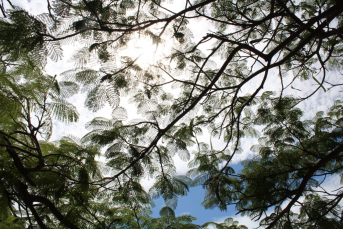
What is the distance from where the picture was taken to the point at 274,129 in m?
3.40

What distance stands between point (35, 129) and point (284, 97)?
3362 mm

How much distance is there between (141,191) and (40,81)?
5.87ft

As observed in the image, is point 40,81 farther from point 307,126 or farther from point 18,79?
point 307,126

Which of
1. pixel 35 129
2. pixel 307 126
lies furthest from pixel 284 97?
pixel 35 129

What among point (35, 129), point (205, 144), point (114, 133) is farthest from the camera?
point (205, 144)

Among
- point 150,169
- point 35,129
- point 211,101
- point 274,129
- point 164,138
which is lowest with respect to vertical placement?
point 150,169

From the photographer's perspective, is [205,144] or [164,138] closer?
[164,138]

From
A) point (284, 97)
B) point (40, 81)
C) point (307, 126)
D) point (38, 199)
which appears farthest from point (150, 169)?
point (307, 126)

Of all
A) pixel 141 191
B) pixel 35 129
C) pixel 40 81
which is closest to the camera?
pixel 35 129

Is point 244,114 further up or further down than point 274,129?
further up

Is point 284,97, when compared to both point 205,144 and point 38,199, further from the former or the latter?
point 38,199

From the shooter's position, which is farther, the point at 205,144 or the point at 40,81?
the point at 205,144

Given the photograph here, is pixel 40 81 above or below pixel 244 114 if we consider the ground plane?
below

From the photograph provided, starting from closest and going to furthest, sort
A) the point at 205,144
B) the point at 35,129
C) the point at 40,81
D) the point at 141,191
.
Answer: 1. the point at 35,129
2. the point at 40,81
3. the point at 141,191
4. the point at 205,144
